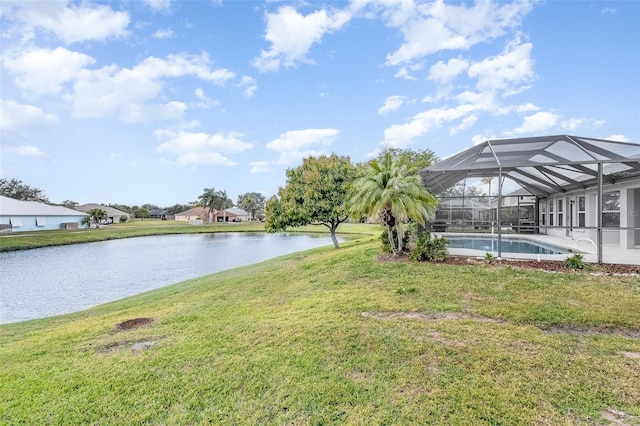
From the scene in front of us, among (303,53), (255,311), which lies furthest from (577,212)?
(303,53)

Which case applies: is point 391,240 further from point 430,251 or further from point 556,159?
point 556,159

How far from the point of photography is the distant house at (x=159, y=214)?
285 feet

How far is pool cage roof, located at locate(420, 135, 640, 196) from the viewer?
8.24 meters

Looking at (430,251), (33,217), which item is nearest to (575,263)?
(430,251)

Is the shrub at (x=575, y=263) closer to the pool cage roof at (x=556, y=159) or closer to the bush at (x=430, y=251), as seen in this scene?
the pool cage roof at (x=556, y=159)

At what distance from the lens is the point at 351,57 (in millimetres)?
19484

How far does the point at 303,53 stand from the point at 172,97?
1024 centimetres

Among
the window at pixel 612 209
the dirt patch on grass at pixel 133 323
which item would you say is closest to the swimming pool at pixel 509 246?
the window at pixel 612 209

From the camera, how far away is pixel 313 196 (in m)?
18.1

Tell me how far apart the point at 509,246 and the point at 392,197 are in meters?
7.07

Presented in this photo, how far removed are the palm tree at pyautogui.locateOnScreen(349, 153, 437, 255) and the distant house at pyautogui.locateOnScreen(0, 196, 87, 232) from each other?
45.0 metres

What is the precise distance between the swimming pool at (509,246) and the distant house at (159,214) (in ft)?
282

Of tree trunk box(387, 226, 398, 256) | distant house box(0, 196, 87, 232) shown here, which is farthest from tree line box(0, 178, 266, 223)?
tree trunk box(387, 226, 398, 256)

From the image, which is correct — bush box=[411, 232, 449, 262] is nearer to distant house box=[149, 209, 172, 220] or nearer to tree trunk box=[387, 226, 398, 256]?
tree trunk box=[387, 226, 398, 256]
